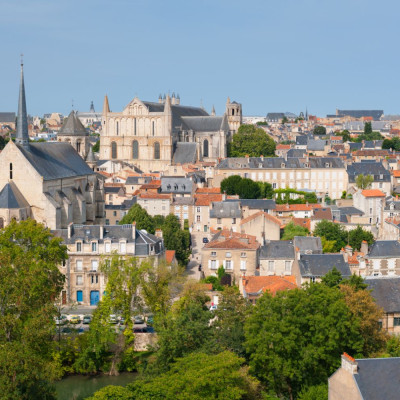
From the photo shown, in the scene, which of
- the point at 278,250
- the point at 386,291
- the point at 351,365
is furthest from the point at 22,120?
the point at 351,365

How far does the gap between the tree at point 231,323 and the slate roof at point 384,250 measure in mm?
11572

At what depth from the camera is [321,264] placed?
34594 mm

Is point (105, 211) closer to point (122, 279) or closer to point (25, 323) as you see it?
point (122, 279)

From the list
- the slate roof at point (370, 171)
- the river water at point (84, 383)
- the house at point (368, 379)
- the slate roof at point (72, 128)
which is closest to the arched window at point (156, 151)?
the slate roof at point (370, 171)

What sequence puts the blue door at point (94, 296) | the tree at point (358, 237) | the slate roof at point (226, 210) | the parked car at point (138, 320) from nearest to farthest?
1. the parked car at point (138, 320)
2. the blue door at point (94, 296)
3. the tree at point (358, 237)
4. the slate roof at point (226, 210)

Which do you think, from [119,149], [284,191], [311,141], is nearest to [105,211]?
[284,191]

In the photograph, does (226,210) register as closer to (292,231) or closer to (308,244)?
(292,231)

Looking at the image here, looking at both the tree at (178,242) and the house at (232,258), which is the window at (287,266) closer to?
the house at (232,258)

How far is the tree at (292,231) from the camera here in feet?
148

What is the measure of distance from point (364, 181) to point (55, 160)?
2852cm

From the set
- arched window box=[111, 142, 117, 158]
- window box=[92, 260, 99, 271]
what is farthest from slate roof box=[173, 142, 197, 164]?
window box=[92, 260, 99, 271]

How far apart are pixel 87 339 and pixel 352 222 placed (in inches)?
1030

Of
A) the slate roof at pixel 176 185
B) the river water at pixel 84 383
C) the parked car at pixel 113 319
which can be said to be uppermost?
the slate roof at pixel 176 185

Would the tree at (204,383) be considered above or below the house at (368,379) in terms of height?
below
